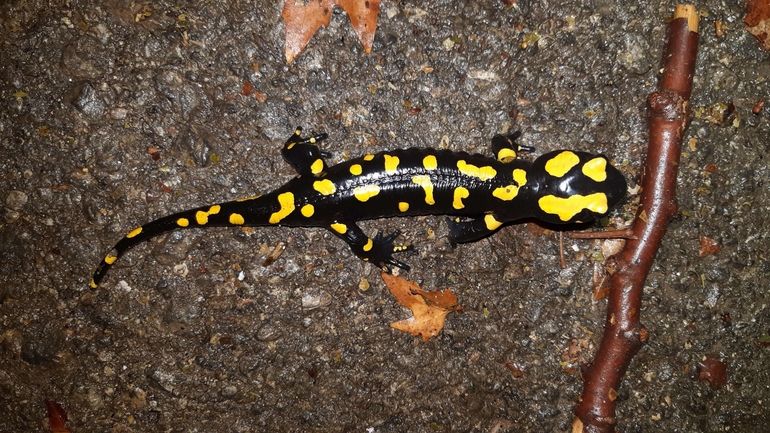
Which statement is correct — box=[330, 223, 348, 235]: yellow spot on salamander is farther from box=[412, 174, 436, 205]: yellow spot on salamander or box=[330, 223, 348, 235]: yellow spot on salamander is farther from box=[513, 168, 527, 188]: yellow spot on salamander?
box=[513, 168, 527, 188]: yellow spot on salamander

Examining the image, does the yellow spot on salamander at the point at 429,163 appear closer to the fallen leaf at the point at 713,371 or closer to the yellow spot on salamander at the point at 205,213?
the yellow spot on salamander at the point at 205,213

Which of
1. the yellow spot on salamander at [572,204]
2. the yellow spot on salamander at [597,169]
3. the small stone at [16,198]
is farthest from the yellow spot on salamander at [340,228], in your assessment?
the small stone at [16,198]

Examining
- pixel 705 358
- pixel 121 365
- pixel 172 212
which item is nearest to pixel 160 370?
pixel 121 365

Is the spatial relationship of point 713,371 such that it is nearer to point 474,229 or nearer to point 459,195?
point 474,229

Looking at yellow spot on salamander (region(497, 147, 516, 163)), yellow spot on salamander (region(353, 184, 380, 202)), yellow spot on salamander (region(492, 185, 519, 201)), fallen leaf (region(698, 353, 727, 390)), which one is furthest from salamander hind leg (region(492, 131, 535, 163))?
fallen leaf (region(698, 353, 727, 390))

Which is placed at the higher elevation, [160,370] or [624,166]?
[624,166]

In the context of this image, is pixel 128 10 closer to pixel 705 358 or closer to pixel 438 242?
pixel 438 242
